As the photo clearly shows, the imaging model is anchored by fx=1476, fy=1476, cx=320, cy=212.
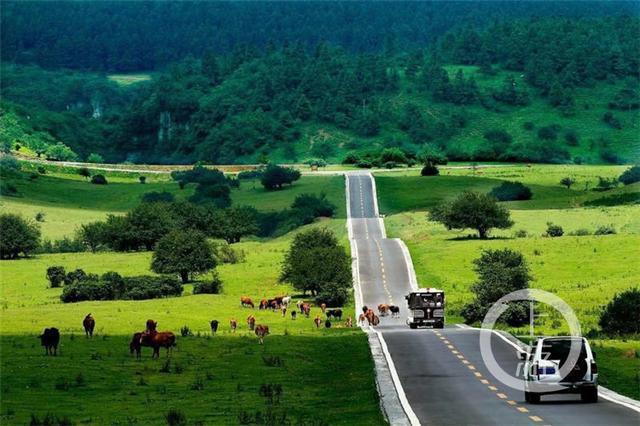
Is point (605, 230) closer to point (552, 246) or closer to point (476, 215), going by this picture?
A: point (476, 215)

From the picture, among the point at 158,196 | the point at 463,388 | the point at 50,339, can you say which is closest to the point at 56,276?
the point at 50,339

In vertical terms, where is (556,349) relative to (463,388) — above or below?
above

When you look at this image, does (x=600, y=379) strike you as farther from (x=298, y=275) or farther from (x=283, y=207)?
(x=283, y=207)

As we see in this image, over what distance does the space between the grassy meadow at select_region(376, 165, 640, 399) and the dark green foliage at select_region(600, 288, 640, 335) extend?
942mm

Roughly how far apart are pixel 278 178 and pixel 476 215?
71.0m

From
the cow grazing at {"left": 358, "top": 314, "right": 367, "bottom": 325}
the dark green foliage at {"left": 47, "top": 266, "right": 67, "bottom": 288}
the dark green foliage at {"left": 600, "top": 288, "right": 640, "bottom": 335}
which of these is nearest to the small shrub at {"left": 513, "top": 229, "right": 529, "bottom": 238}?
the dark green foliage at {"left": 47, "top": 266, "right": 67, "bottom": 288}

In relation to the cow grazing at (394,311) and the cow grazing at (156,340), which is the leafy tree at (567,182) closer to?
the cow grazing at (394,311)

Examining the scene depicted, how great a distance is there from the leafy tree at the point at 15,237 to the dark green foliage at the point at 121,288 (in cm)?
2497

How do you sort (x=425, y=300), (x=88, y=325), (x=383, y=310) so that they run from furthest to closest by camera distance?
1. (x=383, y=310)
2. (x=425, y=300)
3. (x=88, y=325)

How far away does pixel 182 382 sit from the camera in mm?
47562

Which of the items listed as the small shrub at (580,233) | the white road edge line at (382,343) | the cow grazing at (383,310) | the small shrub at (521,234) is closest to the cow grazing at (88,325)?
the white road edge line at (382,343)

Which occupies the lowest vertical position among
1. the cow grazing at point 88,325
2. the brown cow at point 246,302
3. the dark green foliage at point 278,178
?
the cow grazing at point 88,325

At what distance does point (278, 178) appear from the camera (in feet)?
626

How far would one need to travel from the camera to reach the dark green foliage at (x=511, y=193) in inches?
6309
